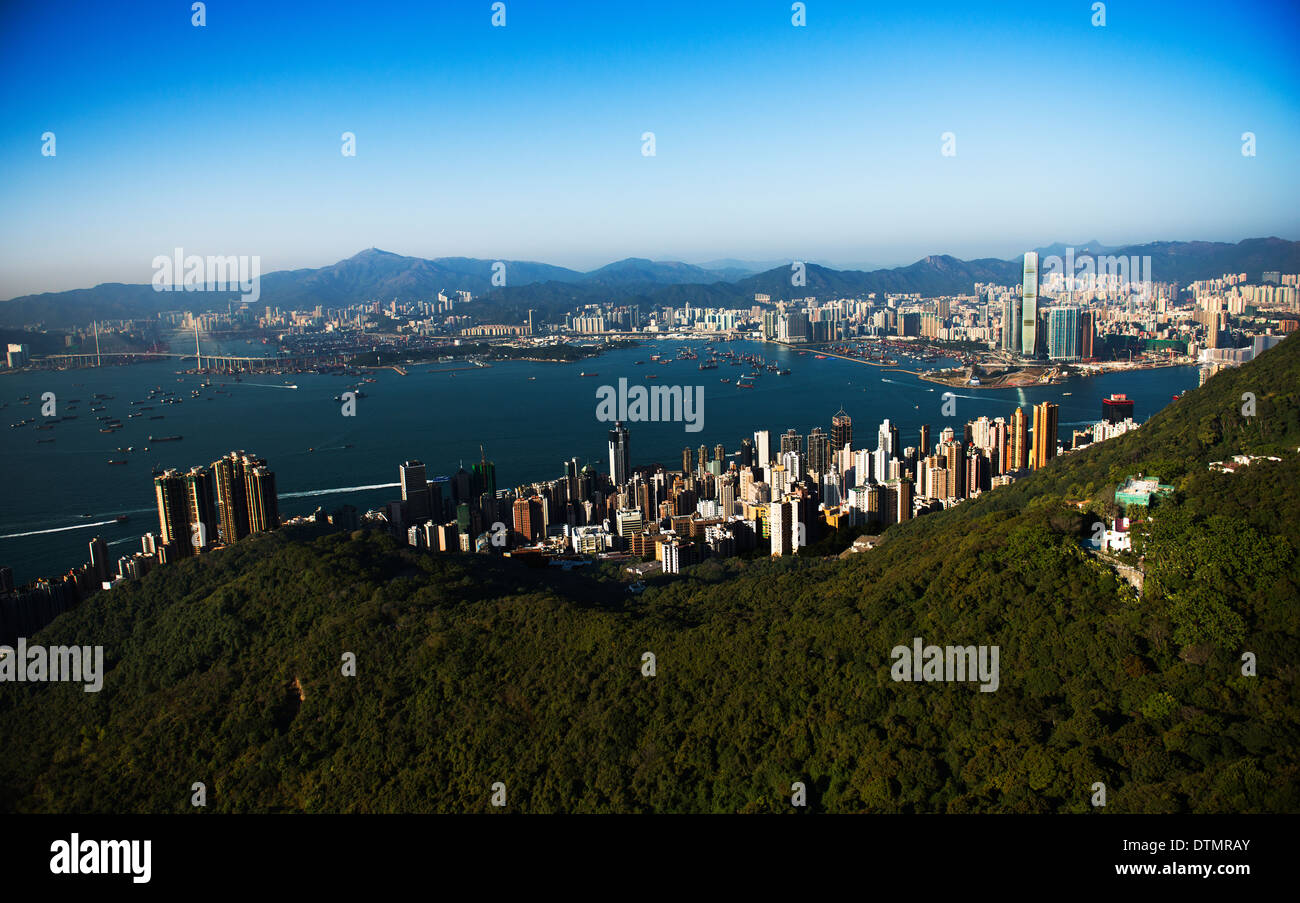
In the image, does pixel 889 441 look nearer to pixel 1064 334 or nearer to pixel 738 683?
pixel 738 683

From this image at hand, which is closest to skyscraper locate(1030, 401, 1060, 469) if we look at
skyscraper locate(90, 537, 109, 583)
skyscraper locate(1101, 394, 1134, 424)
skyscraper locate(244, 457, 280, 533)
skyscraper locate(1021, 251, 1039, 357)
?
skyscraper locate(1101, 394, 1134, 424)

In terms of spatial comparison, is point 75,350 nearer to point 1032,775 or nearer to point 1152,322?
point 1032,775

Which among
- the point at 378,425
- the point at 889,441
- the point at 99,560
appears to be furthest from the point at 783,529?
the point at 378,425

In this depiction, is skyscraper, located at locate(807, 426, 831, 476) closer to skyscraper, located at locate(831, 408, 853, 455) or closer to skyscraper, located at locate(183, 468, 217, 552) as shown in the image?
skyscraper, located at locate(831, 408, 853, 455)

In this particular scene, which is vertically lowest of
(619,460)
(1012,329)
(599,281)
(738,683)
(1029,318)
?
(738,683)

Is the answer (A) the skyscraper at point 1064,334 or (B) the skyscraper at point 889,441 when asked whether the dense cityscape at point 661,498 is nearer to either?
(B) the skyscraper at point 889,441

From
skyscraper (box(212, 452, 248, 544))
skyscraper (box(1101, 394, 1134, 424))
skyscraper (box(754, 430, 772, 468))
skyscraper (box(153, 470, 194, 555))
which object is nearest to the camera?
skyscraper (box(153, 470, 194, 555))
